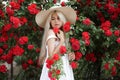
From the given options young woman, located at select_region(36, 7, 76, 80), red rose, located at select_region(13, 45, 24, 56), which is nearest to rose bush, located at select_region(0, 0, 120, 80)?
red rose, located at select_region(13, 45, 24, 56)

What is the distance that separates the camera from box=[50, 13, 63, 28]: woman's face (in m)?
3.76

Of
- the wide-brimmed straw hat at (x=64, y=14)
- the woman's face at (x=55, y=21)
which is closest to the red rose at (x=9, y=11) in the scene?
the wide-brimmed straw hat at (x=64, y=14)

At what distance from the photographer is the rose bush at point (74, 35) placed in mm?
4001

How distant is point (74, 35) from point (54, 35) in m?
0.48

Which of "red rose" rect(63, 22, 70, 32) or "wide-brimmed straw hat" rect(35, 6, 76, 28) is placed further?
"wide-brimmed straw hat" rect(35, 6, 76, 28)

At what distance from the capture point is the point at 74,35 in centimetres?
410

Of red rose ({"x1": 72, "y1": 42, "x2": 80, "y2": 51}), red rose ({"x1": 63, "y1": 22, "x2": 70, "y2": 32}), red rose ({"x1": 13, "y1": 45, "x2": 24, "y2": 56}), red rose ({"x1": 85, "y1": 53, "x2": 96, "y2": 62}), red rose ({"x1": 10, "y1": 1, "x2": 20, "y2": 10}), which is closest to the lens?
red rose ({"x1": 63, "y1": 22, "x2": 70, "y2": 32})

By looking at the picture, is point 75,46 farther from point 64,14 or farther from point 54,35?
point 64,14

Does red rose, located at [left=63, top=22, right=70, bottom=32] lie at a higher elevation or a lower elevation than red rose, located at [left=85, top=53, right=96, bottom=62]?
higher

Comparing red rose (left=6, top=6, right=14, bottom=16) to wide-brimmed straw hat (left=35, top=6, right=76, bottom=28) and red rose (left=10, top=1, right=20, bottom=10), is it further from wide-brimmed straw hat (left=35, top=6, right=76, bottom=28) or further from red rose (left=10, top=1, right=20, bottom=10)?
wide-brimmed straw hat (left=35, top=6, right=76, bottom=28)

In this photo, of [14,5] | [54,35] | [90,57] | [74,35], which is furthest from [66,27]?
[90,57]

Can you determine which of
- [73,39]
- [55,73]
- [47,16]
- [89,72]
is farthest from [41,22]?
[89,72]

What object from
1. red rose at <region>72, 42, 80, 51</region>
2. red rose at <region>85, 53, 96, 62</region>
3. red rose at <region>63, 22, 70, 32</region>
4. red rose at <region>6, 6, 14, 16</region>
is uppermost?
red rose at <region>6, 6, 14, 16</region>

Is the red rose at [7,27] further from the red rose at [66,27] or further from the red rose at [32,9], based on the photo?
the red rose at [66,27]
